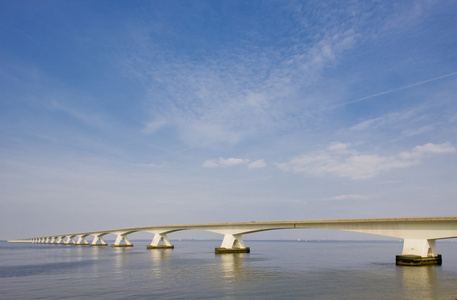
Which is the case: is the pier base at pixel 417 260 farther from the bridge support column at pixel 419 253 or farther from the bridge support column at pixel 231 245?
the bridge support column at pixel 231 245

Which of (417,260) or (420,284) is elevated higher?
(420,284)

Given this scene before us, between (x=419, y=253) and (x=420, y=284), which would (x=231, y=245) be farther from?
(x=420, y=284)

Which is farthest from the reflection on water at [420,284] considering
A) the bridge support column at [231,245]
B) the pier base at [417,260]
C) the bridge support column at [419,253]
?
the bridge support column at [231,245]

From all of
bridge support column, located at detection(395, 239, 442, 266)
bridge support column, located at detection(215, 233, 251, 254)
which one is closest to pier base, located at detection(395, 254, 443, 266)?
bridge support column, located at detection(395, 239, 442, 266)

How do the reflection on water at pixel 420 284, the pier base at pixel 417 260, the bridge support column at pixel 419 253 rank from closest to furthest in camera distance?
the reflection on water at pixel 420 284 → the pier base at pixel 417 260 → the bridge support column at pixel 419 253

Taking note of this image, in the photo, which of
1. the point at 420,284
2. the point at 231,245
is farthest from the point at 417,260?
the point at 231,245

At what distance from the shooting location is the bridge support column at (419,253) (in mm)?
44556

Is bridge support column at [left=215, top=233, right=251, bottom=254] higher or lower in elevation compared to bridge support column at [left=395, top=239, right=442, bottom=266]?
lower

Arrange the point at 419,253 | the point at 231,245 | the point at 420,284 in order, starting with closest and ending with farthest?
the point at 420,284 → the point at 419,253 → the point at 231,245

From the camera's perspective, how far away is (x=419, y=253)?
45062 millimetres

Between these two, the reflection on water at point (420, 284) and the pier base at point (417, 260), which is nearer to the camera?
the reflection on water at point (420, 284)

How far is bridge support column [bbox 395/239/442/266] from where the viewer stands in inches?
1754

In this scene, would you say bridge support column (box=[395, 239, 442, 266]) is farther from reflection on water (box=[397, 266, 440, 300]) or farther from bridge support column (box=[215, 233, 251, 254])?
bridge support column (box=[215, 233, 251, 254])

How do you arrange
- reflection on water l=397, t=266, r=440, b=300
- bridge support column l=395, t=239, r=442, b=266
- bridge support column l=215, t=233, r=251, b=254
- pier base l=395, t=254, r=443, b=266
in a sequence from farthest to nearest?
1. bridge support column l=215, t=233, r=251, b=254
2. bridge support column l=395, t=239, r=442, b=266
3. pier base l=395, t=254, r=443, b=266
4. reflection on water l=397, t=266, r=440, b=300
